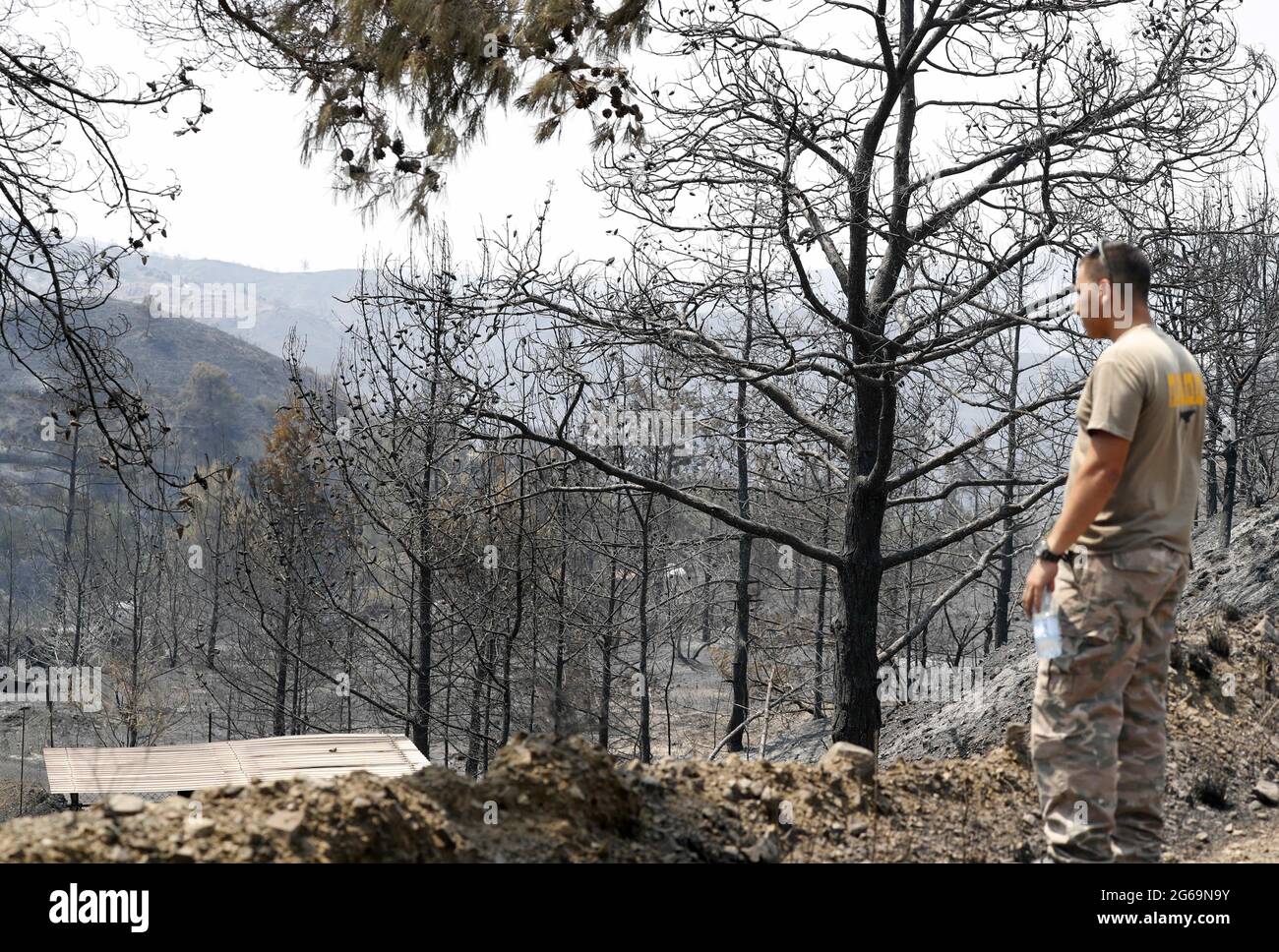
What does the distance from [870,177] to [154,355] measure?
120549mm

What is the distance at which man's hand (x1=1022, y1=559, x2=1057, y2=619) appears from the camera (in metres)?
3.75

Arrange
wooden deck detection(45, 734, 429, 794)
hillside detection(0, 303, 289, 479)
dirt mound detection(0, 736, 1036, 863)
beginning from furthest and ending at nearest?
hillside detection(0, 303, 289, 479)
wooden deck detection(45, 734, 429, 794)
dirt mound detection(0, 736, 1036, 863)

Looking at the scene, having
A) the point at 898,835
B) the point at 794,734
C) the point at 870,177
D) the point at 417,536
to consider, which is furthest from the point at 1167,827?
the point at 794,734

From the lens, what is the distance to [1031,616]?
3.83 meters

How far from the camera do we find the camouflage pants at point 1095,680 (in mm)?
3648

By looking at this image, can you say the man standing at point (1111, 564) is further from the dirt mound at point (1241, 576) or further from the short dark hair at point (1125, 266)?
the dirt mound at point (1241, 576)

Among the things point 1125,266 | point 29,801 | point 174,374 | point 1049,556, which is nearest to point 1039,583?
point 1049,556

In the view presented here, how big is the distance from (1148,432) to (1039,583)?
2.08ft

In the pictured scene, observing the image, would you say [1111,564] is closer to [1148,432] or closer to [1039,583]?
[1039,583]

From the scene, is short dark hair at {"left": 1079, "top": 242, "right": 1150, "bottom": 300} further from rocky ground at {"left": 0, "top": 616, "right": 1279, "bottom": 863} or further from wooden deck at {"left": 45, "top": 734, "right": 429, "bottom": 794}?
wooden deck at {"left": 45, "top": 734, "right": 429, "bottom": 794}

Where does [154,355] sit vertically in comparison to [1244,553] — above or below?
above

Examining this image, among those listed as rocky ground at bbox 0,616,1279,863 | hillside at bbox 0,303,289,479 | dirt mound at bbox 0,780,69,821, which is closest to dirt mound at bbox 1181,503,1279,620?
rocky ground at bbox 0,616,1279,863

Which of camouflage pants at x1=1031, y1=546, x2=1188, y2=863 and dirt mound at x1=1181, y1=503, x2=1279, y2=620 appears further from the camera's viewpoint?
dirt mound at x1=1181, y1=503, x2=1279, y2=620

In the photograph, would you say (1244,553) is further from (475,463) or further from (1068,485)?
(475,463)
